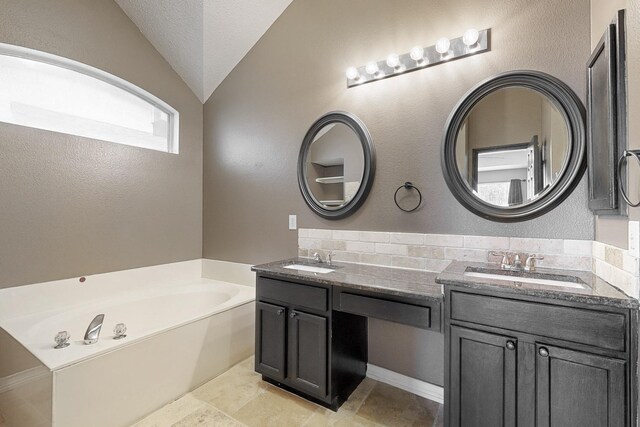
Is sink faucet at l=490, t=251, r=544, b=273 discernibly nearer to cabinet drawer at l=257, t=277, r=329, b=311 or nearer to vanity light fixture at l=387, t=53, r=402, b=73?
cabinet drawer at l=257, t=277, r=329, b=311

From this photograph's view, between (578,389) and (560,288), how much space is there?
1.26 feet

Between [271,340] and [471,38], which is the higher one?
[471,38]

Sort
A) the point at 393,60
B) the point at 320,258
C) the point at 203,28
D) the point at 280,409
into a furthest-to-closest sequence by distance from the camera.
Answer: the point at 203,28 < the point at 320,258 < the point at 393,60 < the point at 280,409

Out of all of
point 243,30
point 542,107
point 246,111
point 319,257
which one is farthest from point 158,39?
point 542,107

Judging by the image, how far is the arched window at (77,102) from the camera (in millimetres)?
2203

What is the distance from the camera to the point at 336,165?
2473 millimetres

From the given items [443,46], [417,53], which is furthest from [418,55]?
[443,46]

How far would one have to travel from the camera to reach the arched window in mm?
2203

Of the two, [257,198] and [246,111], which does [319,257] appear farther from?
[246,111]

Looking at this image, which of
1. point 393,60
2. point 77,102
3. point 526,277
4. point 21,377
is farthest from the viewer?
point 77,102

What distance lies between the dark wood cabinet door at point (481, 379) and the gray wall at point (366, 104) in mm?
751

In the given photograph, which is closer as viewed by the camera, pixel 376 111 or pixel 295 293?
pixel 295 293

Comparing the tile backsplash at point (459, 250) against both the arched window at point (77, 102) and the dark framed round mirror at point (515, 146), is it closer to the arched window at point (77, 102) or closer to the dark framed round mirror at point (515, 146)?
the dark framed round mirror at point (515, 146)

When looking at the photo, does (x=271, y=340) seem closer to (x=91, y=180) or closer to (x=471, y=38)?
(x=91, y=180)
